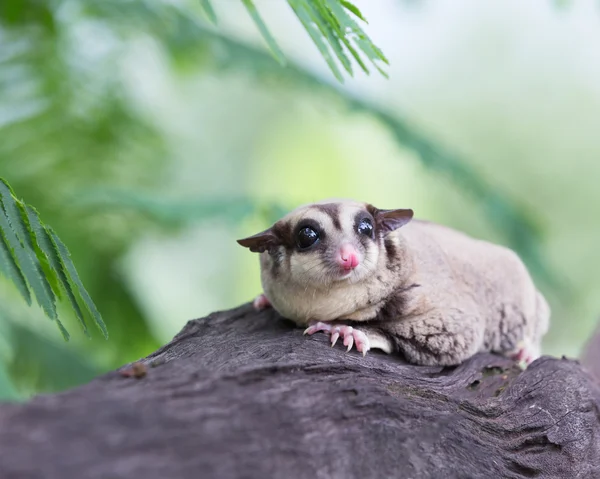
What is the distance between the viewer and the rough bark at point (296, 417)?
1195 mm

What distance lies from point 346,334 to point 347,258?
0.78ft

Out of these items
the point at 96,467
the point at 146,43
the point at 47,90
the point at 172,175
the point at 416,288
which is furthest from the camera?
the point at 172,175

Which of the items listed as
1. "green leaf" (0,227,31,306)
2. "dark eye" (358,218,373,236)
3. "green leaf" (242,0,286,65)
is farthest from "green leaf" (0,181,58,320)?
"dark eye" (358,218,373,236)

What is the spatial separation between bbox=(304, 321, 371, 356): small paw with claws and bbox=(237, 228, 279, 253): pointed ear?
1.13 feet

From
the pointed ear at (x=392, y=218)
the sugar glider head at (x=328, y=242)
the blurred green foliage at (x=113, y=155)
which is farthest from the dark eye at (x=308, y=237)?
the blurred green foliage at (x=113, y=155)

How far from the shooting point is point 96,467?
115 cm

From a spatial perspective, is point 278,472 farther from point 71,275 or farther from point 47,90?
point 47,90

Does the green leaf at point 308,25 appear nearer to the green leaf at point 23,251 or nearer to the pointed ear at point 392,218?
the green leaf at point 23,251

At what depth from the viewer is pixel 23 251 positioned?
4.35ft

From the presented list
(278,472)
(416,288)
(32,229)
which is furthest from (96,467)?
(416,288)

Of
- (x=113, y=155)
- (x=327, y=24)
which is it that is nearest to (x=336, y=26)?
(x=327, y=24)

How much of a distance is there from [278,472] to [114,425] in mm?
354

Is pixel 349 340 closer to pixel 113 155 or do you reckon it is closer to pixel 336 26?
pixel 336 26

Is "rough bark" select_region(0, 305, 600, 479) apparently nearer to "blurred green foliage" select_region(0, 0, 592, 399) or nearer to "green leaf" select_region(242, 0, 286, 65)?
"green leaf" select_region(242, 0, 286, 65)
